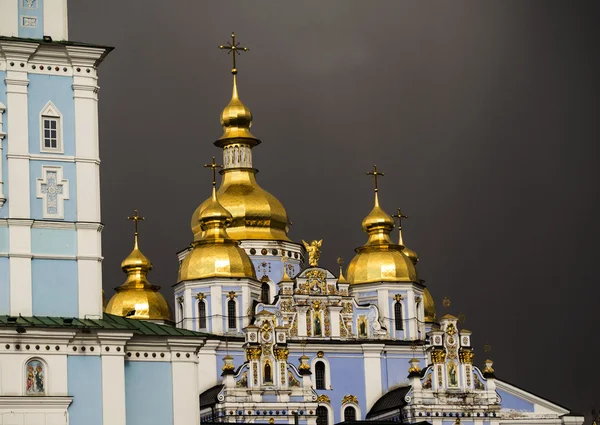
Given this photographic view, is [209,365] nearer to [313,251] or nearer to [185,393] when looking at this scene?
[313,251]

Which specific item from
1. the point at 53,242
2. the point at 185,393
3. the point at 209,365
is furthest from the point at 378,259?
the point at 53,242

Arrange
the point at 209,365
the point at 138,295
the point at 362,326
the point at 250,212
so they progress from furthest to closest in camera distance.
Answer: the point at 250,212
the point at 138,295
the point at 362,326
the point at 209,365

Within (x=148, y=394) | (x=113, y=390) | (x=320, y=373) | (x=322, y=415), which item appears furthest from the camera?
(x=320, y=373)

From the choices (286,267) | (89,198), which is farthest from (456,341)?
(89,198)

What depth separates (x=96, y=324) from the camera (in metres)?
37.4

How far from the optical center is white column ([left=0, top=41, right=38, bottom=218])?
37.8 meters

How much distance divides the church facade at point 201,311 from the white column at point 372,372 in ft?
0.16

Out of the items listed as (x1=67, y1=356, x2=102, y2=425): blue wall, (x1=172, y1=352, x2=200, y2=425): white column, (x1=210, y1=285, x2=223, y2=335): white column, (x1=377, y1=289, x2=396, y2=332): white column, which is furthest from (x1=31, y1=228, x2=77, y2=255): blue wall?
(x1=377, y1=289, x2=396, y2=332): white column

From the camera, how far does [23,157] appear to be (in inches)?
1495

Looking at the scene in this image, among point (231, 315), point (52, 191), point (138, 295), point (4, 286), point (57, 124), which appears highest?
point (138, 295)

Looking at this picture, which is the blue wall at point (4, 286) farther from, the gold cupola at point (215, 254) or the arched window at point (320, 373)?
the arched window at point (320, 373)

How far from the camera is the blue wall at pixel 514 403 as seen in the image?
65375 millimetres

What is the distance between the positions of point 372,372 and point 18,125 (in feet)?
95.8

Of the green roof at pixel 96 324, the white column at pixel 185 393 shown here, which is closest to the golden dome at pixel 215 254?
the green roof at pixel 96 324
